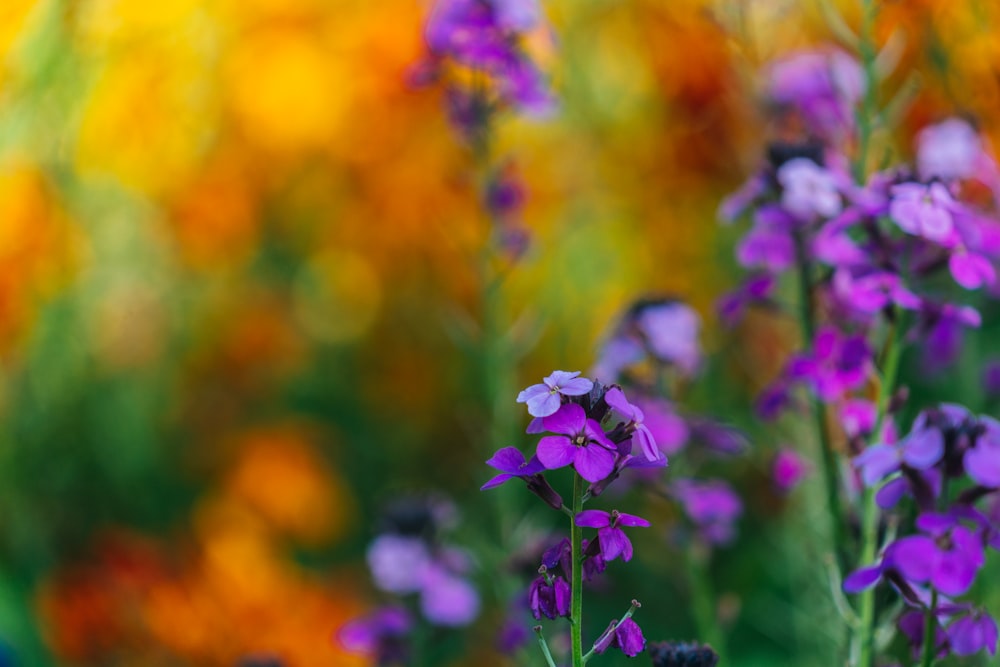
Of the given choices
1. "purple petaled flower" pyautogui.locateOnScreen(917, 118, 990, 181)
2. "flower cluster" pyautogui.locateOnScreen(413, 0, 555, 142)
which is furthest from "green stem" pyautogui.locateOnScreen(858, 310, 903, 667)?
"flower cluster" pyautogui.locateOnScreen(413, 0, 555, 142)

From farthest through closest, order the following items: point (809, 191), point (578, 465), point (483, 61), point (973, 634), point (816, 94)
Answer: point (816, 94) → point (483, 61) → point (809, 191) → point (973, 634) → point (578, 465)

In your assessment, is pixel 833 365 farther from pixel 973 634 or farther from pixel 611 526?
pixel 611 526

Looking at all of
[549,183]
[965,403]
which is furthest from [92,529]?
[965,403]

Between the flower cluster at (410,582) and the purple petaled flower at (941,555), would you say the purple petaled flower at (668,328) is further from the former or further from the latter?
the purple petaled flower at (941,555)

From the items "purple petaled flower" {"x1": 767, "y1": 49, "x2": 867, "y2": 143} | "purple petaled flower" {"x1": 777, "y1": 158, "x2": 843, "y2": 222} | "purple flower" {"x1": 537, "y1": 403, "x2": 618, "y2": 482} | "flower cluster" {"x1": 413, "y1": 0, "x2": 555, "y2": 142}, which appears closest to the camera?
"purple flower" {"x1": 537, "y1": 403, "x2": 618, "y2": 482}

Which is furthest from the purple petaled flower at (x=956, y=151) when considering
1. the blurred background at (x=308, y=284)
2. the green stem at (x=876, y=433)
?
the green stem at (x=876, y=433)

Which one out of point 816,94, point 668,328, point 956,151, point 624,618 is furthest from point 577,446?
point 816,94

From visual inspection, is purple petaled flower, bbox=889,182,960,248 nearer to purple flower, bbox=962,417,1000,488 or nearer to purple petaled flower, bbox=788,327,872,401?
purple petaled flower, bbox=788,327,872,401
